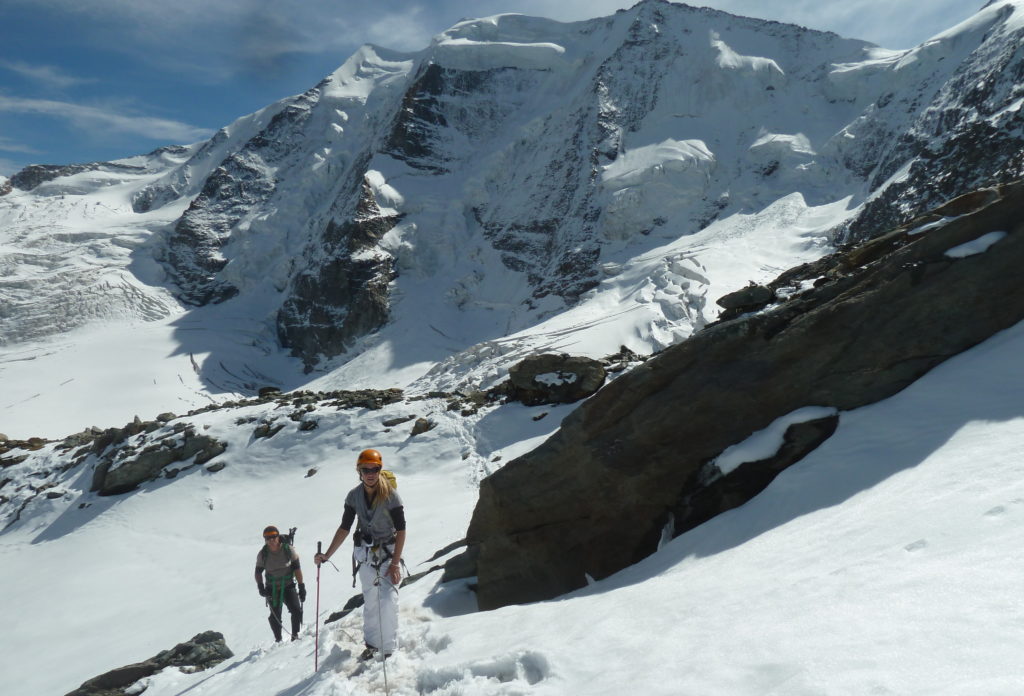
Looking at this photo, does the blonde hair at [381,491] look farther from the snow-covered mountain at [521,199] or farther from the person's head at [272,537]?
the snow-covered mountain at [521,199]

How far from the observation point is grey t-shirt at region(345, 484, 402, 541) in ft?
19.9

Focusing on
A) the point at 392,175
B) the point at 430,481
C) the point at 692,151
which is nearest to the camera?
the point at 430,481

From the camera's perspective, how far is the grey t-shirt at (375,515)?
19.9 feet

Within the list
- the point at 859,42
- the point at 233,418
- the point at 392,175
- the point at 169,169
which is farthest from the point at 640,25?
the point at 169,169

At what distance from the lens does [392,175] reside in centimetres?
9400

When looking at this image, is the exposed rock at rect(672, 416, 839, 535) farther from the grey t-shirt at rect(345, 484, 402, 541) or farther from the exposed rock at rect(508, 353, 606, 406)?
the exposed rock at rect(508, 353, 606, 406)

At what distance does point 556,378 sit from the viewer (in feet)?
72.1

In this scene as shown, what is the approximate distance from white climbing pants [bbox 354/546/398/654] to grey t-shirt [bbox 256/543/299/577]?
4150mm

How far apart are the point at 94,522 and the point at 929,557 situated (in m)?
23.8

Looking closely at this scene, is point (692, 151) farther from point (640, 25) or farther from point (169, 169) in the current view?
point (169, 169)

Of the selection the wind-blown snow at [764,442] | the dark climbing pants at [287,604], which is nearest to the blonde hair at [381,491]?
the wind-blown snow at [764,442]

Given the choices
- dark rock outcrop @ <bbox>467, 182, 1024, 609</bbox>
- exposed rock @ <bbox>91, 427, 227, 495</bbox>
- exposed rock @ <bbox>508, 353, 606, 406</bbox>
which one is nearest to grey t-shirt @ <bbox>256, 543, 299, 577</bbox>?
dark rock outcrop @ <bbox>467, 182, 1024, 609</bbox>

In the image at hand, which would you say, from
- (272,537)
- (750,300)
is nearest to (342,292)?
(272,537)

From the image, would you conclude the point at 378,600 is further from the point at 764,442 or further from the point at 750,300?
the point at 750,300
